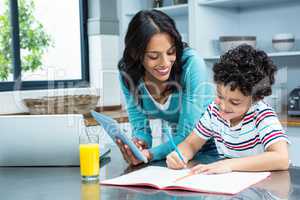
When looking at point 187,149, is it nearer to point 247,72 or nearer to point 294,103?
point 247,72

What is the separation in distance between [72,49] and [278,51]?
5.88 feet

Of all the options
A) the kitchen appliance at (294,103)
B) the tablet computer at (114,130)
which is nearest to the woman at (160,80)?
the tablet computer at (114,130)

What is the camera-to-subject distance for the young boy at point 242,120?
1.35 m

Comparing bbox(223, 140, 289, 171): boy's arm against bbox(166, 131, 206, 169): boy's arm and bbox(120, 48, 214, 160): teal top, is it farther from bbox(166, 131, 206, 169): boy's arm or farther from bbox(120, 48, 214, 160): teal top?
bbox(120, 48, 214, 160): teal top

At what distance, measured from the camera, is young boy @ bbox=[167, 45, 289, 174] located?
1347 millimetres

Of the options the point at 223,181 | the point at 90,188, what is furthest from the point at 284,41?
the point at 90,188

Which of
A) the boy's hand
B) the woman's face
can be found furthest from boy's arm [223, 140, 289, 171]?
the woman's face

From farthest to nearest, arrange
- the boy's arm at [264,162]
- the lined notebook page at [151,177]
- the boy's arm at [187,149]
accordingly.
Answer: the boy's arm at [187,149] → the boy's arm at [264,162] → the lined notebook page at [151,177]

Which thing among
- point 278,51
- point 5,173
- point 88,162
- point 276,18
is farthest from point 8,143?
point 276,18

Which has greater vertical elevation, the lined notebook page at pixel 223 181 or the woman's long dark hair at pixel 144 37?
the woman's long dark hair at pixel 144 37

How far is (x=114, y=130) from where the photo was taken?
1367 millimetres

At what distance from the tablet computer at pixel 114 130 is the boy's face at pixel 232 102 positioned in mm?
332

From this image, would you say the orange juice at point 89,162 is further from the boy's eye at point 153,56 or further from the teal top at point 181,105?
the boy's eye at point 153,56

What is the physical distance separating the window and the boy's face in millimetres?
2185
